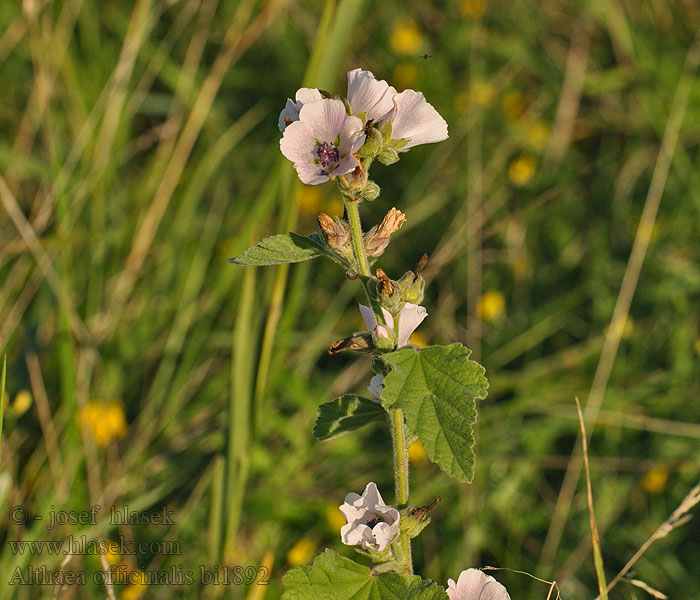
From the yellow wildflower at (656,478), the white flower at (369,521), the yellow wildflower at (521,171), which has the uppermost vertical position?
the white flower at (369,521)

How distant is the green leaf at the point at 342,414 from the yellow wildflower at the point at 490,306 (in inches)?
68.4

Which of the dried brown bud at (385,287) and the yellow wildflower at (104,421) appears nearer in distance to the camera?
the dried brown bud at (385,287)

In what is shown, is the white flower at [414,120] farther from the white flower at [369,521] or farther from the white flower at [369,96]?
the white flower at [369,521]

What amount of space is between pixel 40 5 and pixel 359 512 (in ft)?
8.49

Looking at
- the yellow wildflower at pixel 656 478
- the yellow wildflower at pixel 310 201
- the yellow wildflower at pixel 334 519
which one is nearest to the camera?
the yellow wildflower at pixel 334 519

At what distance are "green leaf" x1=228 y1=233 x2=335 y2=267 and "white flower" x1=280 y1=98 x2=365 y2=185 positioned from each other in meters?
0.11

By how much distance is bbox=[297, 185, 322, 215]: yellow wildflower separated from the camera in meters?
3.72

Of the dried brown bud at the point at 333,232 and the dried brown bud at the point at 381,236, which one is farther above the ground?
the dried brown bud at the point at 333,232

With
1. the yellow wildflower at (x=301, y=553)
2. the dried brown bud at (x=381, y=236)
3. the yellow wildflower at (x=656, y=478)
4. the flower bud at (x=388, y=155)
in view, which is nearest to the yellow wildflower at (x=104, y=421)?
the yellow wildflower at (x=301, y=553)

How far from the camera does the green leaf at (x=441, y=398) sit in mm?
1072

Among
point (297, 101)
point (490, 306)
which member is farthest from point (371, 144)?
point (490, 306)

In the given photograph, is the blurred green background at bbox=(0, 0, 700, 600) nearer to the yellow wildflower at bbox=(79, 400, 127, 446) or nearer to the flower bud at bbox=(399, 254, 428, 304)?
the yellow wildflower at bbox=(79, 400, 127, 446)

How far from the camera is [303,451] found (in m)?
2.49

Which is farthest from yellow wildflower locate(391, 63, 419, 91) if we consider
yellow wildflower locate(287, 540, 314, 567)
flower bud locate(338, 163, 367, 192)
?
flower bud locate(338, 163, 367, 192)
